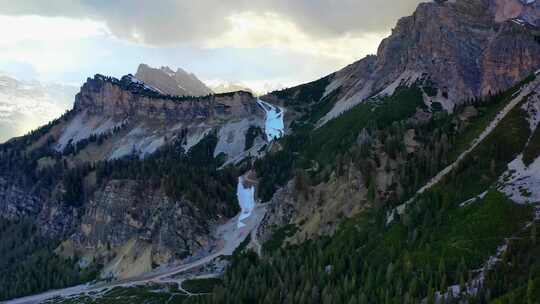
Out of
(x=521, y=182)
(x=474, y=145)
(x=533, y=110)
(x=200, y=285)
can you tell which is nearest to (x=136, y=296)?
(x=200, y=285)

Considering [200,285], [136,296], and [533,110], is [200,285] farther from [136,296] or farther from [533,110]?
[533,110]

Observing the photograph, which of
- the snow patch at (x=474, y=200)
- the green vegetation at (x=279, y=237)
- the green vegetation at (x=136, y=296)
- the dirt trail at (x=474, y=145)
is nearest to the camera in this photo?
the snow patch at (x=474, y=200)

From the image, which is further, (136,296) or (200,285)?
(200,285)

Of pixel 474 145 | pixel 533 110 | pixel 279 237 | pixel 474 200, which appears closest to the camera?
pixel 474 200

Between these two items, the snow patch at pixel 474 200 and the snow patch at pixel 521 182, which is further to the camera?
the snow patch at pixel 474 200

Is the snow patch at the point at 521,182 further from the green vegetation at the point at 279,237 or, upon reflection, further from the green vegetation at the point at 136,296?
the green vegetation at the point at 136,296

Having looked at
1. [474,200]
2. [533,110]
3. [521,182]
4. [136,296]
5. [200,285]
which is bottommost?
[136,296]

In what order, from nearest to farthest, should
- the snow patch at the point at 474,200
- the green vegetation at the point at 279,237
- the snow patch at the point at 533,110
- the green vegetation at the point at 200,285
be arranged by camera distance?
1. the snow patch at the point at 474,200
2. the snow patch at the point at 533,110
3. the green vegetation at the point at 200,285
4. the green vegetation at the point at 279,237

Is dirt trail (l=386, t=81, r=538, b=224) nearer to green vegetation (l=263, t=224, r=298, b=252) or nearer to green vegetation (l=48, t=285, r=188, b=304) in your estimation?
green vegetation (l=263, t=224, r=298, b=252)

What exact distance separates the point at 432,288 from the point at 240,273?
6498cm

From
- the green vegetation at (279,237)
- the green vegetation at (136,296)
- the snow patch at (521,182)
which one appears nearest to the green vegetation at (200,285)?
the green vegetation at (136,296)

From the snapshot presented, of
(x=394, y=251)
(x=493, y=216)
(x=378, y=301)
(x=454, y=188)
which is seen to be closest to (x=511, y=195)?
(x=493, y=216)

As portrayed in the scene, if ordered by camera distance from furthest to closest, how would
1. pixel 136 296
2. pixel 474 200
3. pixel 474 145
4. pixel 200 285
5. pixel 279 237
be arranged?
pixel 279 237 < pixel 200 285 < pixel 136 296 < pixel 474 145 < pixel 474 200

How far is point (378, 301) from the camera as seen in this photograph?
12006 cm
